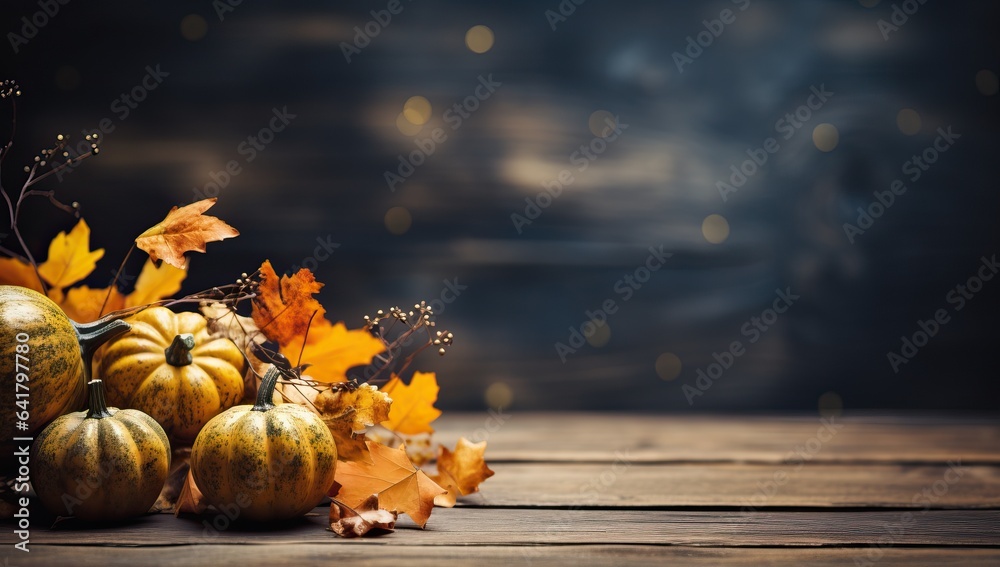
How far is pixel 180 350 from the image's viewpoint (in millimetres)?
774

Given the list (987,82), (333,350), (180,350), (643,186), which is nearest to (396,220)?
(643,186)

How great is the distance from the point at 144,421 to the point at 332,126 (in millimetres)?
1044

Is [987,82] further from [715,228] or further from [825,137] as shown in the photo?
[715,228]

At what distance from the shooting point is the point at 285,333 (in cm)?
82

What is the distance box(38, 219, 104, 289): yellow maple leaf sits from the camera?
0.87m

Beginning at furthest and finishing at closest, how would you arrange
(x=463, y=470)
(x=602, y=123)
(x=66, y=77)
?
(x=602, y=123)
(x=66, y=77)
(x=463, y=470)

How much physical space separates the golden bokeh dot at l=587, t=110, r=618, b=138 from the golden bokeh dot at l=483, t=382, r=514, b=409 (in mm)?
606

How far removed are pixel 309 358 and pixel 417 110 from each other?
904 mm

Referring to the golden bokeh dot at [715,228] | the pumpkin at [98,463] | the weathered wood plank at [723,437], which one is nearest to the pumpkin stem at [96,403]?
the pumpkin at [98,463]

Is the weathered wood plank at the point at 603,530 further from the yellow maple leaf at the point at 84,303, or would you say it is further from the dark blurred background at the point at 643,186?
the dark blurred background at the point at 643,186

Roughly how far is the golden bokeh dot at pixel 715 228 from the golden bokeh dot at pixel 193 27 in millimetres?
1168

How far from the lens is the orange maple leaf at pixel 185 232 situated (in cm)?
77

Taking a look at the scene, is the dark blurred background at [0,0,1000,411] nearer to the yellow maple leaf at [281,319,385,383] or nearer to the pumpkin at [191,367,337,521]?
the yellow maple leaf at [281,319,385,383]

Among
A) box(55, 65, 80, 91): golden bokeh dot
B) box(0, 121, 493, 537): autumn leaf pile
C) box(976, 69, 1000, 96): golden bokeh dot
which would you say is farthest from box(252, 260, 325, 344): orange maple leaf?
box(976, 69, 1000, 96): golden bokeh dot
